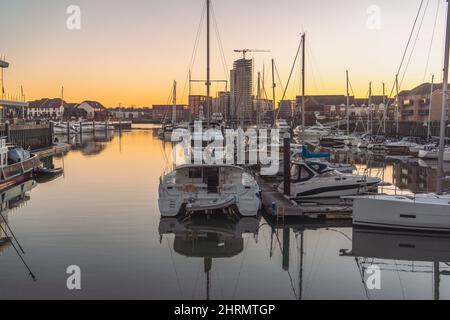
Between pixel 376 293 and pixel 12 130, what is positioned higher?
pixel 12 130

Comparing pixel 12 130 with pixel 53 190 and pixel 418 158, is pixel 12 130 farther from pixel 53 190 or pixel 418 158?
pixel 418 158

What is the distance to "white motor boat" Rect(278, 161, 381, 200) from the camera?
24.5 meters

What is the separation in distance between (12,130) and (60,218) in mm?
33344

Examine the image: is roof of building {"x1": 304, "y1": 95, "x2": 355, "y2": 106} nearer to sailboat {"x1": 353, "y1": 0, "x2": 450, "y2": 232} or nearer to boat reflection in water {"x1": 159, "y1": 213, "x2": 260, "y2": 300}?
boat reflection in water {"x1": 159, "y1": 213, "x2": 260, "y2": 300}

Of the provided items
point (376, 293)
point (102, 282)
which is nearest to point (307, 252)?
point (376, 293)

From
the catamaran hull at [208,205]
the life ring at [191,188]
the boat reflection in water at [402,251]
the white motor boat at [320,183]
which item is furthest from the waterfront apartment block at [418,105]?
the life ring at [191,188]

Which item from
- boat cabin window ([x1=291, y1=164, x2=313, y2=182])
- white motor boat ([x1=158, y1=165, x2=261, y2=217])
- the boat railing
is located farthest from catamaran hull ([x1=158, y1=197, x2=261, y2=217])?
the boat railing

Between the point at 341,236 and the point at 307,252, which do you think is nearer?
the point at 307,252

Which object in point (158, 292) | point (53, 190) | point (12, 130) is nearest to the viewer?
point (158, 292)

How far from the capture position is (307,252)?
17453 mm

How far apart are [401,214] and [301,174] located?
6964 millimetres

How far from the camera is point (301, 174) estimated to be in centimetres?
2477

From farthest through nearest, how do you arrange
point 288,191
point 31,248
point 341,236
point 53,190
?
point 53,190
point 288,191
point 341,236
point 31,248

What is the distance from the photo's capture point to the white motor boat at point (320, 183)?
964 inches
